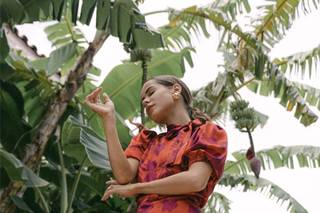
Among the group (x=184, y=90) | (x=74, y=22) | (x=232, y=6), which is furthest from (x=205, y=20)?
(x=184, y=90)

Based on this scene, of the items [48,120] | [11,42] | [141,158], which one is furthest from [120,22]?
[11,42]

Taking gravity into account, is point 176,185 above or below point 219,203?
above

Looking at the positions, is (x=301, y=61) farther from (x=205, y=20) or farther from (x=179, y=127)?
(x=179, y=127)

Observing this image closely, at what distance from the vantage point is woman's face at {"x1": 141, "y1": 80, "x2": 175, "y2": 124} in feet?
7.12

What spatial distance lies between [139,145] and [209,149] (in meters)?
0.28

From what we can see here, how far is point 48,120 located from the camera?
4027 mm

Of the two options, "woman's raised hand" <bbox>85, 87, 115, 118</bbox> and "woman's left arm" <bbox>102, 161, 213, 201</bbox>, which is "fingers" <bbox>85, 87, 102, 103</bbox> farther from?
"woman's left arm" <bbox>102, 161, 213, 201</bbox>

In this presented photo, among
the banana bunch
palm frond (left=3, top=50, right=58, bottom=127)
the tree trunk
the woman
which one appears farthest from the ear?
palm frond (left=3, top=50, right=58, bottom=127)

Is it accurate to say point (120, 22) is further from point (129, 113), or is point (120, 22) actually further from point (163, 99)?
point (129, 113)

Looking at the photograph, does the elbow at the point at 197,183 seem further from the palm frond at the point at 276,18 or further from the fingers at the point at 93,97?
the palm frond at the point at 276,18

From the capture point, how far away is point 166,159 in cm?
206

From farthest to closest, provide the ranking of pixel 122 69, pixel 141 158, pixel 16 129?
1. pixel 122 69
2. pixel 16 129
3. pixel 141 158

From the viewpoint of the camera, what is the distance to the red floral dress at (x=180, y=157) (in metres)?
2.00

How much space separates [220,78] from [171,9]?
60 cm
